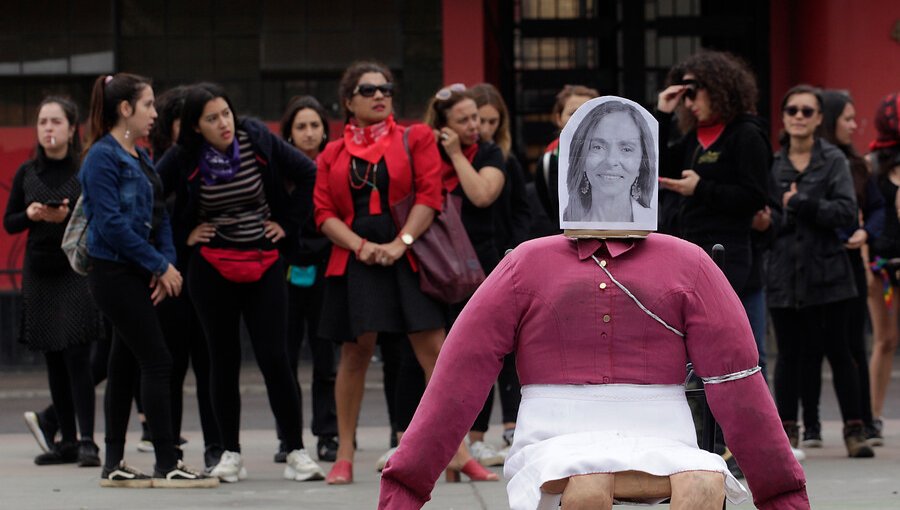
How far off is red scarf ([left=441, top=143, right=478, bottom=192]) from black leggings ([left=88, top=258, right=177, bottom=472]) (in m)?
1.52

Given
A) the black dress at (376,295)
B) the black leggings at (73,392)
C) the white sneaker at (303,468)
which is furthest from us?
the black leggings at (73,392)

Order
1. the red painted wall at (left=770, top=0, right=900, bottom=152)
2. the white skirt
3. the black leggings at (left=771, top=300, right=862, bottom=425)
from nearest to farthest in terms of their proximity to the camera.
→ the white skirt, the black leggings at (left=771, top=300, right=862, bottom=425), the red painted wall at (left=770, top=0, right=900, bottom=152)

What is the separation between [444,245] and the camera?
7.14 metres

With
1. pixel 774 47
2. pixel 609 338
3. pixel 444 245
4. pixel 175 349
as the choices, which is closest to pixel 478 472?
pixel 444 245

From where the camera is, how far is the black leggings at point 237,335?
7.21 metres

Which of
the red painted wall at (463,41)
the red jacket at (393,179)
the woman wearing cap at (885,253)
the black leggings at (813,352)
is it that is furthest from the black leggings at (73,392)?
the red painted wall at (463,41)

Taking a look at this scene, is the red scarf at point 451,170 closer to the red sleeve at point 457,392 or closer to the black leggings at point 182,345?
the black leggings at point 182,345

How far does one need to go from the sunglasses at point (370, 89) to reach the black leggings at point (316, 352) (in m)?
1.37

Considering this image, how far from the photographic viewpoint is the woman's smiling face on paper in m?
4.10

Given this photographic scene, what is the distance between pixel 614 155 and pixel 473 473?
3206 millimetres

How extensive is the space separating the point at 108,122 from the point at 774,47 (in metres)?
11.6

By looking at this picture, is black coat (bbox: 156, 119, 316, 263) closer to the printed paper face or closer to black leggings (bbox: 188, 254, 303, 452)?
black leggings (bbox: 188, 254, 303, 452)

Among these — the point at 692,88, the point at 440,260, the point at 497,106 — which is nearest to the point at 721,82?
the point at 692,88

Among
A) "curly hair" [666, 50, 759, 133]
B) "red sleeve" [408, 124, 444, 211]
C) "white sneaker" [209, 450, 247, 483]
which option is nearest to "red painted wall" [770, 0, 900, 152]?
"curly hair" [666, 50, 759, 133]
